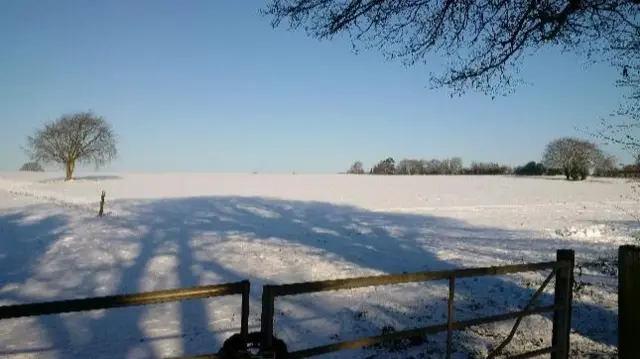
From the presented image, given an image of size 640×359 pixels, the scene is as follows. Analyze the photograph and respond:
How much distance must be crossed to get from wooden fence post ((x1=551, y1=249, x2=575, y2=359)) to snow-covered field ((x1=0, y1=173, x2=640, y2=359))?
1506 mm

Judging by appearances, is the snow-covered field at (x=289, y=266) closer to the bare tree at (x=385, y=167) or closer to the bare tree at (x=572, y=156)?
the bare tree at (x=572, y=156)

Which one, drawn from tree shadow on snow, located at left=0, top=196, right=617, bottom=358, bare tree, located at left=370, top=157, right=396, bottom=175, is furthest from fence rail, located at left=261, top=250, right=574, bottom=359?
bare tree, located at left=370, top=157, right=396, bottom=175

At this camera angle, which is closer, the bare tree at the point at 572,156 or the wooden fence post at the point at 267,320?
the wooden fence post at the point at 267,320

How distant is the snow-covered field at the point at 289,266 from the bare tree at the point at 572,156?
41.4 metres

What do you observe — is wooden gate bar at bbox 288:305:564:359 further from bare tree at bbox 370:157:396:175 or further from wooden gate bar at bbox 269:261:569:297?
bare tree at bbox 370:157:396:175

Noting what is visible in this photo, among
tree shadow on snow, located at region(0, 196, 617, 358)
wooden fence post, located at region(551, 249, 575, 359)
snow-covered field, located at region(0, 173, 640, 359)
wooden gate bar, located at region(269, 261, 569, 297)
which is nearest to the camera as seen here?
wooden gate bar, located at region(269, 261, 569, 297)

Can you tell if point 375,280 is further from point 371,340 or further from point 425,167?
point 425,167

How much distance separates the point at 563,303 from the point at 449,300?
1.57 meters

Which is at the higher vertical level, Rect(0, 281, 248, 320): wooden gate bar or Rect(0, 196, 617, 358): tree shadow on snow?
Rect(0, 281, 248, 320): wooden gate bar

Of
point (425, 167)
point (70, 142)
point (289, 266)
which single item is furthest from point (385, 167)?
point (289, 266)

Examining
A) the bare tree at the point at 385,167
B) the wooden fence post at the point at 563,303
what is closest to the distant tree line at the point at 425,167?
the bare tree at the point at 385,167

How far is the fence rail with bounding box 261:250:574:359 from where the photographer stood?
3107 mm

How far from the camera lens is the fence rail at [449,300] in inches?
122

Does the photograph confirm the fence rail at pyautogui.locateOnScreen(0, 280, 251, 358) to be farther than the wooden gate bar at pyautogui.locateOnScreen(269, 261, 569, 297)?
No
